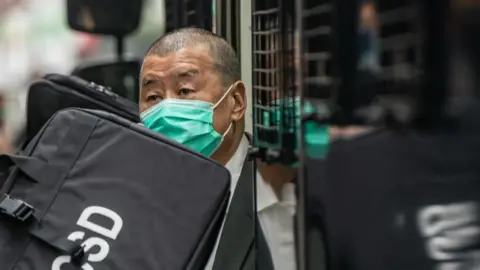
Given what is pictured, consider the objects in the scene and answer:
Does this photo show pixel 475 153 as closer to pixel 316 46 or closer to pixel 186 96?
pixel 316 46

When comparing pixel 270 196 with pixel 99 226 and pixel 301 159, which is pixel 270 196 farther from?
pixel 99 226

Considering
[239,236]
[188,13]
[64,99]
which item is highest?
[188,13]

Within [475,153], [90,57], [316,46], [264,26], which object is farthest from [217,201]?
[90,57]

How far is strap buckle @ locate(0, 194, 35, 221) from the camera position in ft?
3.63

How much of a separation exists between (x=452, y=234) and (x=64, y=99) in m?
1.29

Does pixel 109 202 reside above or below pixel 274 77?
below

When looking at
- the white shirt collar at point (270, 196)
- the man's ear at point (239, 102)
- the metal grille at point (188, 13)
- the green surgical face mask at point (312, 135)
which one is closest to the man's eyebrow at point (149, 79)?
the man's ear at point (239, 102)

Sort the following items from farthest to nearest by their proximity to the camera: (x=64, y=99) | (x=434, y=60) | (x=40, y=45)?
1. (x=40, y=45)
2. (x=64, y=99)
3. (x=434, y=60)

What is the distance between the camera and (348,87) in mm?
778

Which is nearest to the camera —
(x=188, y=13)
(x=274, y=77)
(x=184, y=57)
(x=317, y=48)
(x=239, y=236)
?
(x=317, y=48)

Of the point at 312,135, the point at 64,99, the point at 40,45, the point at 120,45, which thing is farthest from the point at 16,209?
the point at 40,45

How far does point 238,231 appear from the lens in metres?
1.34

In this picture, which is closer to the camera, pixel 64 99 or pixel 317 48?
pixel 317 48

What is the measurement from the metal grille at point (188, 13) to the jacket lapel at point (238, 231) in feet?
2.26
